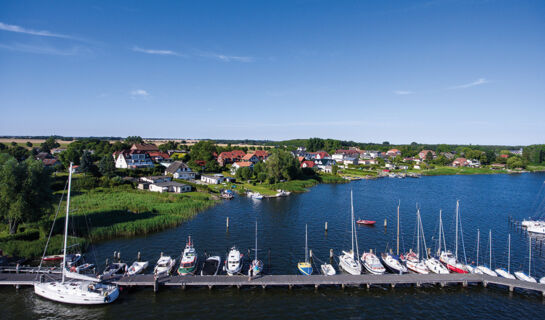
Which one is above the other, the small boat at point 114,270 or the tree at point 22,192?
the tree at point 22,192

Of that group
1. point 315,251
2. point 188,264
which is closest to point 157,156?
point 188,264

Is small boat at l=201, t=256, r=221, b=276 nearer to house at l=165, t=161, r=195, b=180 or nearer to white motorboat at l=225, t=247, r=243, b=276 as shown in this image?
white motorboat at l=225, t=247, r=243, b=276

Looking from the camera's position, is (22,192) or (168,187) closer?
(22,192)

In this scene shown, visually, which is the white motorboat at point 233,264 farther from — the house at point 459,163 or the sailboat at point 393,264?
the house at point 459,163

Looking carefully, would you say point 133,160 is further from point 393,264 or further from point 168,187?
point 393,264

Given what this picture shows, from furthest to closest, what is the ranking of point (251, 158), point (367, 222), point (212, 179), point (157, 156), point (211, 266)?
point (251, 158)
point (157, 156)
point (212, 179)
point (367, 222)
point (211, 266)

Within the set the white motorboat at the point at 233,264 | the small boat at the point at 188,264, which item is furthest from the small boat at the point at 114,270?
the white motorboat at the point at 233,264
